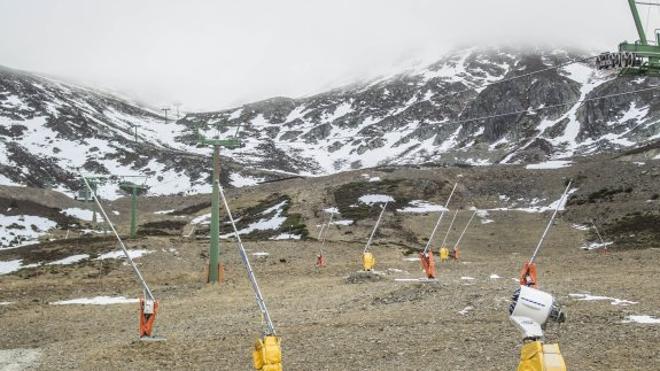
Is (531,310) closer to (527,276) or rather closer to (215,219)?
(527,276)

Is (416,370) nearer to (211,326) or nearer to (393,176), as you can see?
(211,326)

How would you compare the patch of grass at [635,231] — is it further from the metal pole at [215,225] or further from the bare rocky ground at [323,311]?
the metal pole at [215,225]

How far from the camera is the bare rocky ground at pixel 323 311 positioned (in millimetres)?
15391

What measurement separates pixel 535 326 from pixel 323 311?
1471 cm

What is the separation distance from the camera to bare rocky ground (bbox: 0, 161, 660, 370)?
1539 cm

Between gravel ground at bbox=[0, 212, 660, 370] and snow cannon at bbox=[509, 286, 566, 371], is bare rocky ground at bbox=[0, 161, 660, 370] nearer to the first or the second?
gravel ground at bbox=[0, 212, 660, 370]

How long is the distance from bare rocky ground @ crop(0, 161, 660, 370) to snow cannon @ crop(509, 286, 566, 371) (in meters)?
4.24

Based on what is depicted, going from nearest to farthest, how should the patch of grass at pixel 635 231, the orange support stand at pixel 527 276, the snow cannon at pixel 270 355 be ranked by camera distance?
1. the snow cannon at pixel 270 355
2. the orange support stand at pixel 527 276
3. the patch of grass at pixel 635 231

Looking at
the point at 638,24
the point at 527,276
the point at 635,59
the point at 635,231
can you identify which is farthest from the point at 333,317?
the point at 635,231

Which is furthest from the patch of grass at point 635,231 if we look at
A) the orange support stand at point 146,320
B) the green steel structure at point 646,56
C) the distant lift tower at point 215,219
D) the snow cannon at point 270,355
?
the snow cannon at point 270,355

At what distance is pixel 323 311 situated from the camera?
77.5ft

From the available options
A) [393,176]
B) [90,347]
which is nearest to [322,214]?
[393,176]

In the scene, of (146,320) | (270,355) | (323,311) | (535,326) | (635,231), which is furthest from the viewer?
(635,231)

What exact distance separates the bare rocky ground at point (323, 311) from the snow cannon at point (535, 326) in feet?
13.9
